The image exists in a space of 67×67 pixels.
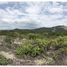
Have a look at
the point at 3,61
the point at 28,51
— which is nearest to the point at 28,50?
the point at 28,51

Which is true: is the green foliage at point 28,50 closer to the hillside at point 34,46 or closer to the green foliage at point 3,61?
the hillside at point 34,46

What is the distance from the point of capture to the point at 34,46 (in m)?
3.54

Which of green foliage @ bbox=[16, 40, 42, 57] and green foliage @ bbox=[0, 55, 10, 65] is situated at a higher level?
green foliage @ bbox=[16, 40, 42, 57]

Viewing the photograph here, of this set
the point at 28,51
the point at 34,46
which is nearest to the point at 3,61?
the point at 28,51

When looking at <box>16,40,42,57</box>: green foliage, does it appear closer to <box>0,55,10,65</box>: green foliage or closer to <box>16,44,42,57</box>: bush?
<box>16,44,42,57</box>: bush

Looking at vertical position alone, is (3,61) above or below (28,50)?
Result: below

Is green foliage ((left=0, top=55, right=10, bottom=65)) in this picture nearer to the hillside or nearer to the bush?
the hillside

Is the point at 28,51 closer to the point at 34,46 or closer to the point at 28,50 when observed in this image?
the point at 28,50

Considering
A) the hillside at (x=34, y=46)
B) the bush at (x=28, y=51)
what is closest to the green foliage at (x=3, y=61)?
the hillside at (x=34, y=46)

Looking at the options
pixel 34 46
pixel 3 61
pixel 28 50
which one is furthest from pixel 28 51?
pixel 3 61

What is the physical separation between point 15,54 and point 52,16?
2.75ft

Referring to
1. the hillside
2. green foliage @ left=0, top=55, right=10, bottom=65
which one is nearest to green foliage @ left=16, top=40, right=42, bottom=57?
the hillside

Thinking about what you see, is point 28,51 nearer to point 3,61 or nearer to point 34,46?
point 34,46

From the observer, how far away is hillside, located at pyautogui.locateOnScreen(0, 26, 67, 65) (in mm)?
3510
